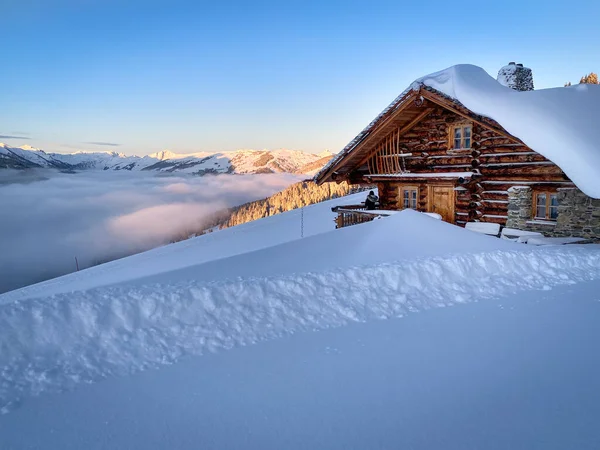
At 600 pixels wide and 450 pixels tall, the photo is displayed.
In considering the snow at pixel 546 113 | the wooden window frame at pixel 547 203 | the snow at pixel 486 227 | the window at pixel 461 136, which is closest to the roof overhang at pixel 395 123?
the snow at pixel 546 113

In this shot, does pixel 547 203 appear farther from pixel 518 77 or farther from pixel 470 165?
pixel 518 77

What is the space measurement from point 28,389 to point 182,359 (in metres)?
1.57

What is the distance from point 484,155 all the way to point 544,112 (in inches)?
104

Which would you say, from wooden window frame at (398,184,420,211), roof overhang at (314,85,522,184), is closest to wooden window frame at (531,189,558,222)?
roof overhang at (314,85,522,184)

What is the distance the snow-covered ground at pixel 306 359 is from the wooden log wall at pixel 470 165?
280 inches

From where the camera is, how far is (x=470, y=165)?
1516 centimetres

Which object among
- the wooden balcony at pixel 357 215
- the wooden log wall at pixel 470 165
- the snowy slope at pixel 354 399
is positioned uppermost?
the wooden log wall at pixel 470 165

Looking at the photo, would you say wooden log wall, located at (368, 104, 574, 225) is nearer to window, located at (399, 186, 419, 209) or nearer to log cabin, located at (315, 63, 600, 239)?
log cabin, located at (315, 63, 600, 239)

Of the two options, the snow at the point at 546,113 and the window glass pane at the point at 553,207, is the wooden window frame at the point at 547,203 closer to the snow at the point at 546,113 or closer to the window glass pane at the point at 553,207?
the window glass pane at the point at 553,207

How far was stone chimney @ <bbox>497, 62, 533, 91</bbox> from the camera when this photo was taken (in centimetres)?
1752

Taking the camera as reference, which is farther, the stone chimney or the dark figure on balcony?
the dark figure on balcony

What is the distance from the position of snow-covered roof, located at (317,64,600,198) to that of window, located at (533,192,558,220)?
2.53 metres

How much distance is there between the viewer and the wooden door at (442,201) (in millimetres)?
16094

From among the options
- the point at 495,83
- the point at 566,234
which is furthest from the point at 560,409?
the point at 495,83
